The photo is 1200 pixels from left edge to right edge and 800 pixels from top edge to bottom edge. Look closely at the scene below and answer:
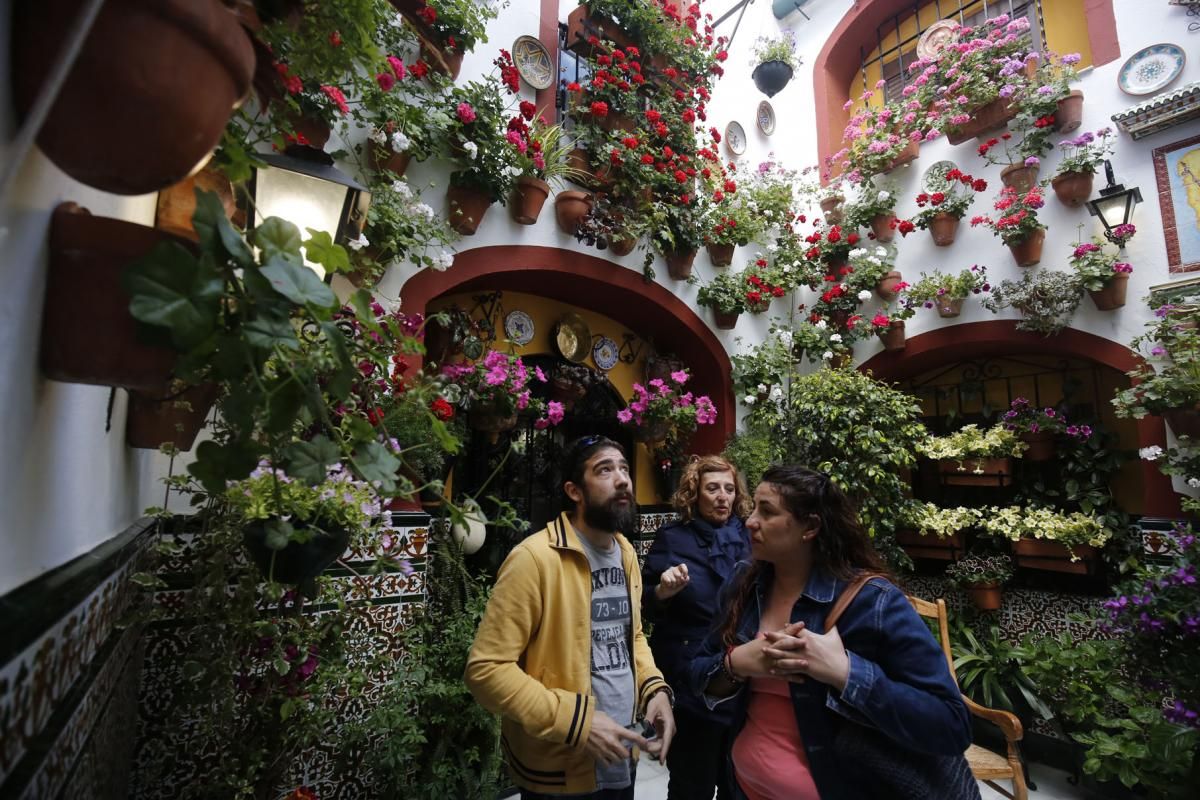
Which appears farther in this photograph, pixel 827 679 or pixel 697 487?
pixel 697 487

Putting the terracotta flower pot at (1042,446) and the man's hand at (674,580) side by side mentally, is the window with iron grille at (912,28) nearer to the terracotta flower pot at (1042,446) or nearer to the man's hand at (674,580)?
the terracotta flower pot at (1042,446)

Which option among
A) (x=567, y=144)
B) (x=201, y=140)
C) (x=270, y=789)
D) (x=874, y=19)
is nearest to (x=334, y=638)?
(x=270, y=789)

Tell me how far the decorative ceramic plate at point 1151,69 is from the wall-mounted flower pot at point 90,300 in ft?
19.5

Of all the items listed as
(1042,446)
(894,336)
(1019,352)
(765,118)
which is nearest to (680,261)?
(894,336)

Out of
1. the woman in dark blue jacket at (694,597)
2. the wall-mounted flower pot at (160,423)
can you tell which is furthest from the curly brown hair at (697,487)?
the wall-mounted flower pot at (160,423)

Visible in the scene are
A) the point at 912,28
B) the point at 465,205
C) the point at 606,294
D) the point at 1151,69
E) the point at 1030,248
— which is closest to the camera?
the point at 465,205

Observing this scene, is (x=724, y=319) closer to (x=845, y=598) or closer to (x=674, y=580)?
(x=674, y=580)

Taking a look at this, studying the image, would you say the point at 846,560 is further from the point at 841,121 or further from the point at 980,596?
the point at 841,121

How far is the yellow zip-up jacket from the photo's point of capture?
170 centimetres

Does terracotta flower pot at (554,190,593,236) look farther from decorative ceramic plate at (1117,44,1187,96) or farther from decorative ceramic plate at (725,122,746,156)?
decorative ceramic plate at (1117,44,1187,96)

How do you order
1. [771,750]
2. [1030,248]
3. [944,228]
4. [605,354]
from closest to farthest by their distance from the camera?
1. [771,750]
2. [1030,248]
3. [944,228]
4. [605,354]

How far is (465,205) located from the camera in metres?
3.52

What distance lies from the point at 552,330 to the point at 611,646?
310cm

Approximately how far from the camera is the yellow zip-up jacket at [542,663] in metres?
1.70
